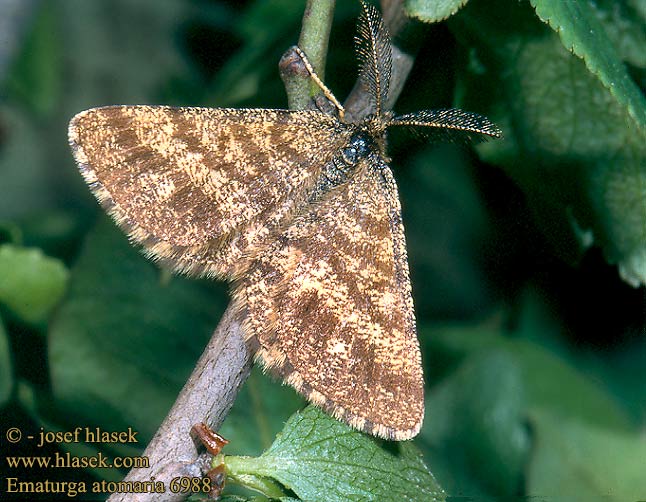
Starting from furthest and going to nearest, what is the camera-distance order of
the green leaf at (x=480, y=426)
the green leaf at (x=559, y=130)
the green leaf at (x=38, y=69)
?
1. the green leaf at (x=38, y=69)
2. the green leaf at (x=480, y=426)
3. the green leaf at (x=559, y=130)

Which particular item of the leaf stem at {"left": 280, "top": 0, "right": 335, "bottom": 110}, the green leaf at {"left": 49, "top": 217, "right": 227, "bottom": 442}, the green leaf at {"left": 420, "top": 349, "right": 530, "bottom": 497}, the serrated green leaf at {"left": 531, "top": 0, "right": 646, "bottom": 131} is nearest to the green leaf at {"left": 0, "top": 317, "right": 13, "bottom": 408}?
the green leaf at {"left": 49, "top": 217, "right": 227, "bottom": 442}

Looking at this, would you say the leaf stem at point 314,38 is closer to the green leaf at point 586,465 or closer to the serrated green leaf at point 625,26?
the serrated green leaf at point 625,26

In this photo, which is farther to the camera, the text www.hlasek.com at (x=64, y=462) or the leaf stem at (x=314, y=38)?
the text www.hlasek.com at (x=64, y=462)

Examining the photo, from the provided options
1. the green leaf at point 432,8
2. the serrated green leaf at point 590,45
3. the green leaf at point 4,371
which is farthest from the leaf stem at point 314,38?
the green leaf at point 4,371

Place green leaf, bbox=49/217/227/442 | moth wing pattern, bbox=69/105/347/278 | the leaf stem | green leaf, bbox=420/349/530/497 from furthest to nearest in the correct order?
green leaf, bbox=420/349/530/497
green leaf, bbox=49/217/227/442
moth wing pattern, bbox=69/105/347/278
the leaf stem

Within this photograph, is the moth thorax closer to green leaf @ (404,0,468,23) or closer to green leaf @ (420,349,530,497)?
green leaf @ (404,0,468,23)

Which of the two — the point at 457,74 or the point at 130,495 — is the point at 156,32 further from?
the point at 130,495
